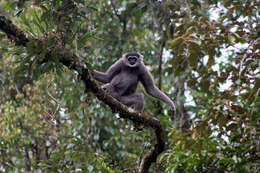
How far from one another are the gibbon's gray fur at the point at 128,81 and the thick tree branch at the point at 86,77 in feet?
3.60

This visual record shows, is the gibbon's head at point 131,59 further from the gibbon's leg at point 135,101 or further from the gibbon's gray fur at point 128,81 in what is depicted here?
the gibbon's leg at point 135,101

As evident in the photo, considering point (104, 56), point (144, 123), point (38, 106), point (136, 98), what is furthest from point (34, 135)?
point (144, 123)

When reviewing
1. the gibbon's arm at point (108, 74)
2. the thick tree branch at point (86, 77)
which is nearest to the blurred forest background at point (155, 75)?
the thick tree branch at point (86, 77)

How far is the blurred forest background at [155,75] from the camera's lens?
3.79m

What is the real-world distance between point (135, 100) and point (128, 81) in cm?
45

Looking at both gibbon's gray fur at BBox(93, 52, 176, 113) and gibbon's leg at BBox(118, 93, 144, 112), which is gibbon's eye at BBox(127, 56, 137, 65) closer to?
gibbon's gray fur at BBox(93, 52, 176, 113)

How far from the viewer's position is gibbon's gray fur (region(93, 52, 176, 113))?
672cm

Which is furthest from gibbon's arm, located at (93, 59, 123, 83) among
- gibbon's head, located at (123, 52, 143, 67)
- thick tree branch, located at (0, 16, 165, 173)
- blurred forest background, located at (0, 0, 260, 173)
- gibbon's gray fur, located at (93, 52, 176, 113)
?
thick tree branch, located at (0, 16, 165, 173)

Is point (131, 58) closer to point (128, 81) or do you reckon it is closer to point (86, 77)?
point (128, 81)

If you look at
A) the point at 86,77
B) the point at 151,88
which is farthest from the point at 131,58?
the point at 86,77

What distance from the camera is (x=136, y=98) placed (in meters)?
6.75

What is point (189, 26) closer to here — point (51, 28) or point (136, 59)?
point (51, 28)

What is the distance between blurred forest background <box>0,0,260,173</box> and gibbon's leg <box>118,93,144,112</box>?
22.3 inches

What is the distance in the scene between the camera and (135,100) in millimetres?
6730
